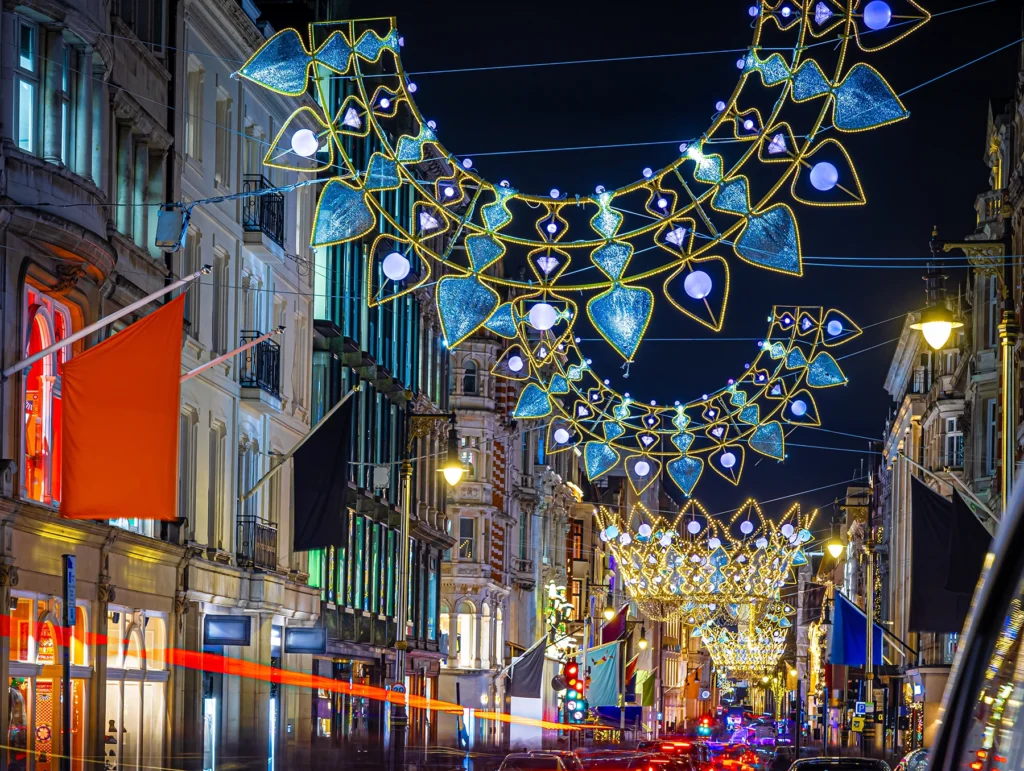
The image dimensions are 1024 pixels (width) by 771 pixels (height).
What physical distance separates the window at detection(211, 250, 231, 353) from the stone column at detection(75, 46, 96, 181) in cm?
1088

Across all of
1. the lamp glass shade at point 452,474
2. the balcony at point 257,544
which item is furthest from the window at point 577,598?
the lamp glass shade at point 452,474

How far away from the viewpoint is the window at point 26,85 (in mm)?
23438

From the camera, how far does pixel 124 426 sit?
2069cm

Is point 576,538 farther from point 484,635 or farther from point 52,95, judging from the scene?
point 52,95

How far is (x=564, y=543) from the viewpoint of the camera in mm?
104562

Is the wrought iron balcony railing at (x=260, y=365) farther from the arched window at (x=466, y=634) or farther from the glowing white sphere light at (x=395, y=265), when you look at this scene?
the arched window at (x=466, y=634)

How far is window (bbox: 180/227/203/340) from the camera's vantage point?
3434cm

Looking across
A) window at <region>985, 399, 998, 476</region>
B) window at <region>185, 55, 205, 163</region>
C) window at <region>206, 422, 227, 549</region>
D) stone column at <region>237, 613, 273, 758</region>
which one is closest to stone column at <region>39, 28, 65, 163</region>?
window at <region>185, 55, 205, 163</region>

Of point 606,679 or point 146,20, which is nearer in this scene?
point 146,20

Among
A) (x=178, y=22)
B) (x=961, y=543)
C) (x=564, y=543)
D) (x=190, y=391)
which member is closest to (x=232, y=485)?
(x=190, y=391)

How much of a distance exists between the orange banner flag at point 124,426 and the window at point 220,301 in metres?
16.0

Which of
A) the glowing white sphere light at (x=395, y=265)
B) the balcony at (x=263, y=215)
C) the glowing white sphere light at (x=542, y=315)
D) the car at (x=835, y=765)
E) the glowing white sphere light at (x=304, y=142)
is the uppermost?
the balcony at (x=263, y=215)

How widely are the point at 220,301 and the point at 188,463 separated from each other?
4.40 m

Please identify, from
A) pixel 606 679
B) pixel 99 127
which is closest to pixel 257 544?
pixel 99 127
